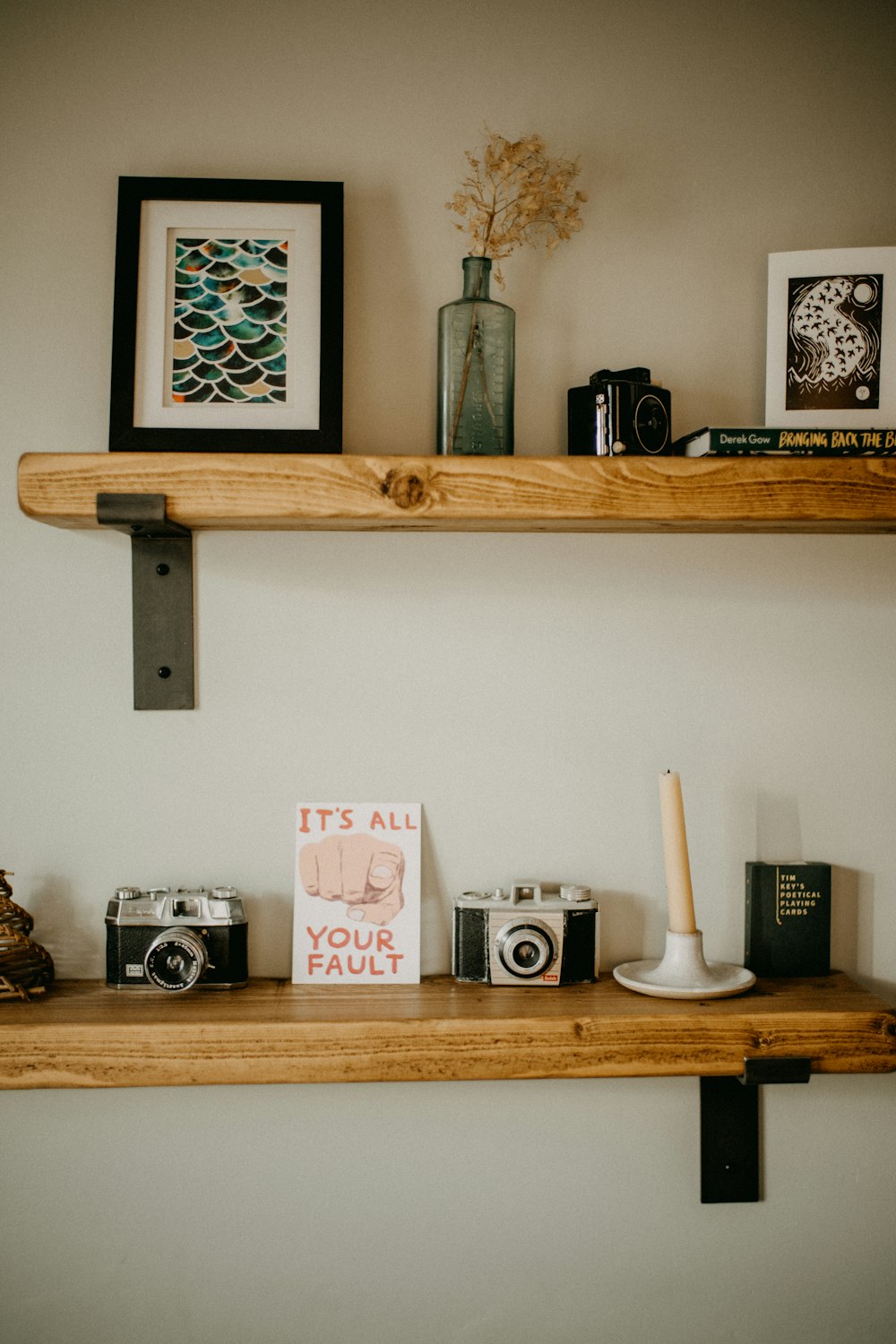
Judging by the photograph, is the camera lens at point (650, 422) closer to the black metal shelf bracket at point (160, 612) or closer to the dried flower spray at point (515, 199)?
the dried flower spray at point (515, 199)

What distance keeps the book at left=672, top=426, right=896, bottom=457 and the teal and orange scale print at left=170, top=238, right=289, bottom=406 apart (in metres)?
0.50

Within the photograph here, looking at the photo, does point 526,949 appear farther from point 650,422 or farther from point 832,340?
point 832,340

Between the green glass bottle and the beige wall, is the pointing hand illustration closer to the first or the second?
the beige wall

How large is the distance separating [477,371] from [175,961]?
2.45 ft

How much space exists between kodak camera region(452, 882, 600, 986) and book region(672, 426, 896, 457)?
1.72 feet

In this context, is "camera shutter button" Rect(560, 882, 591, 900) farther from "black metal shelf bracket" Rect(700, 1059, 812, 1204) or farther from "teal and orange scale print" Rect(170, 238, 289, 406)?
"teal and orange scale print" Rect(170, 238, 289, 406)

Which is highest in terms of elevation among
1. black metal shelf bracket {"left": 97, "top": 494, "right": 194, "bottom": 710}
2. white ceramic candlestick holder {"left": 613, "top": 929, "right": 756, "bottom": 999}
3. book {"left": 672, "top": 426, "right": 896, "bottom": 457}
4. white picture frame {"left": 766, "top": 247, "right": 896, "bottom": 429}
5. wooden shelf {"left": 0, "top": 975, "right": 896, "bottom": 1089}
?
white picture frame {"left": 766, "top": 247, "right": 896, "bottom": 429}

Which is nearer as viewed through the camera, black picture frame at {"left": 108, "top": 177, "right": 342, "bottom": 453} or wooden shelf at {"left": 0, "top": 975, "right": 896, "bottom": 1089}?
wooden shelf at {"left": 0, "top": 975, "right": 896, "bottom": 1089}

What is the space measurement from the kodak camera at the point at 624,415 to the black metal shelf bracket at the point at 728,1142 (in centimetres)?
77

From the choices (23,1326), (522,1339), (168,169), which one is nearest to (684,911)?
(522,1339)

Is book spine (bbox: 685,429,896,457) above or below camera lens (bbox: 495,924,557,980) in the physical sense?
above

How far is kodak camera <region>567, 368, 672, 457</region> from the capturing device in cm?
106

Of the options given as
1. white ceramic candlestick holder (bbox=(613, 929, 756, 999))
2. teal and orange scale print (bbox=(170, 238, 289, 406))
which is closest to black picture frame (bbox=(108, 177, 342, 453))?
teal and orange scale print (bbox=(170, 238, 289, 406))

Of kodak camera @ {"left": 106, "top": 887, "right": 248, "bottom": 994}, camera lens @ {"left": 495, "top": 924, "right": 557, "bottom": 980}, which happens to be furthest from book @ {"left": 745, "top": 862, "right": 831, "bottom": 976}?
kodak camera @ {"left": 106, "top": 887, "right": 248, "bottom": 994}
